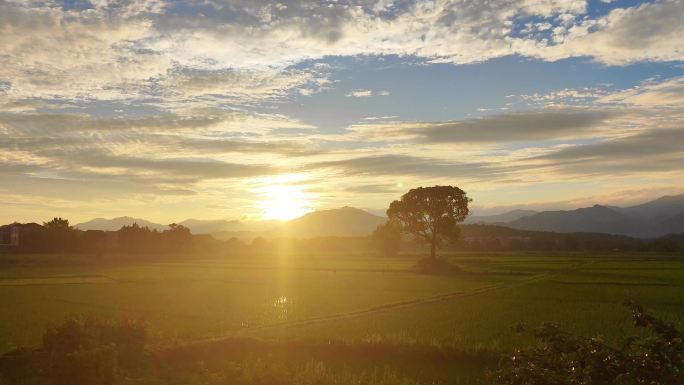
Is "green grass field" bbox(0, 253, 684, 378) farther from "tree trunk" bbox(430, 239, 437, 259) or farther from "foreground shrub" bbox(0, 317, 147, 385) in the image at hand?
"tree trunk" bbox(430, 239, 437, 259)

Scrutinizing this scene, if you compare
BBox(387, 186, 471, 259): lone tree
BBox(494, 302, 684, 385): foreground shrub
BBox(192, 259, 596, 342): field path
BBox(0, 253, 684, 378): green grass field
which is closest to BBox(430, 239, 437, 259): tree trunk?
BBox(387, 186, 471, 259): lone tree

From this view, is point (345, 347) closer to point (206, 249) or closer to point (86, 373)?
point (86, 373)

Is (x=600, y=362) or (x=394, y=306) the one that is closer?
(x=600, y=362)

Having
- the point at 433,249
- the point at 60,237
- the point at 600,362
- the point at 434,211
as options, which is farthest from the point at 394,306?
the point at 60,237

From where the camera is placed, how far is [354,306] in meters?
30.9

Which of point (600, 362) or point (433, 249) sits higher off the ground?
point (600, 362)

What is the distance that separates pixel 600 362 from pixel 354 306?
24.6 meters

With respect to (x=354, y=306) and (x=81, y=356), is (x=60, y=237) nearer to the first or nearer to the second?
(x=354, y=306)

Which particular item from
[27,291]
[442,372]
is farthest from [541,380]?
[27,291]

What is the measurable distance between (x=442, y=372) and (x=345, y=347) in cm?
439

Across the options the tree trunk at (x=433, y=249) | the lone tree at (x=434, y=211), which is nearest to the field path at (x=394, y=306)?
the tree trunk at (x=433, y=249)

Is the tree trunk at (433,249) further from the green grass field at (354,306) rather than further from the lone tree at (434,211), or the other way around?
the green grass field at (354,306)

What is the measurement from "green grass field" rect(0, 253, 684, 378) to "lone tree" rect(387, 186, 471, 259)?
19245 mm

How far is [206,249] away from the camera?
393ft
